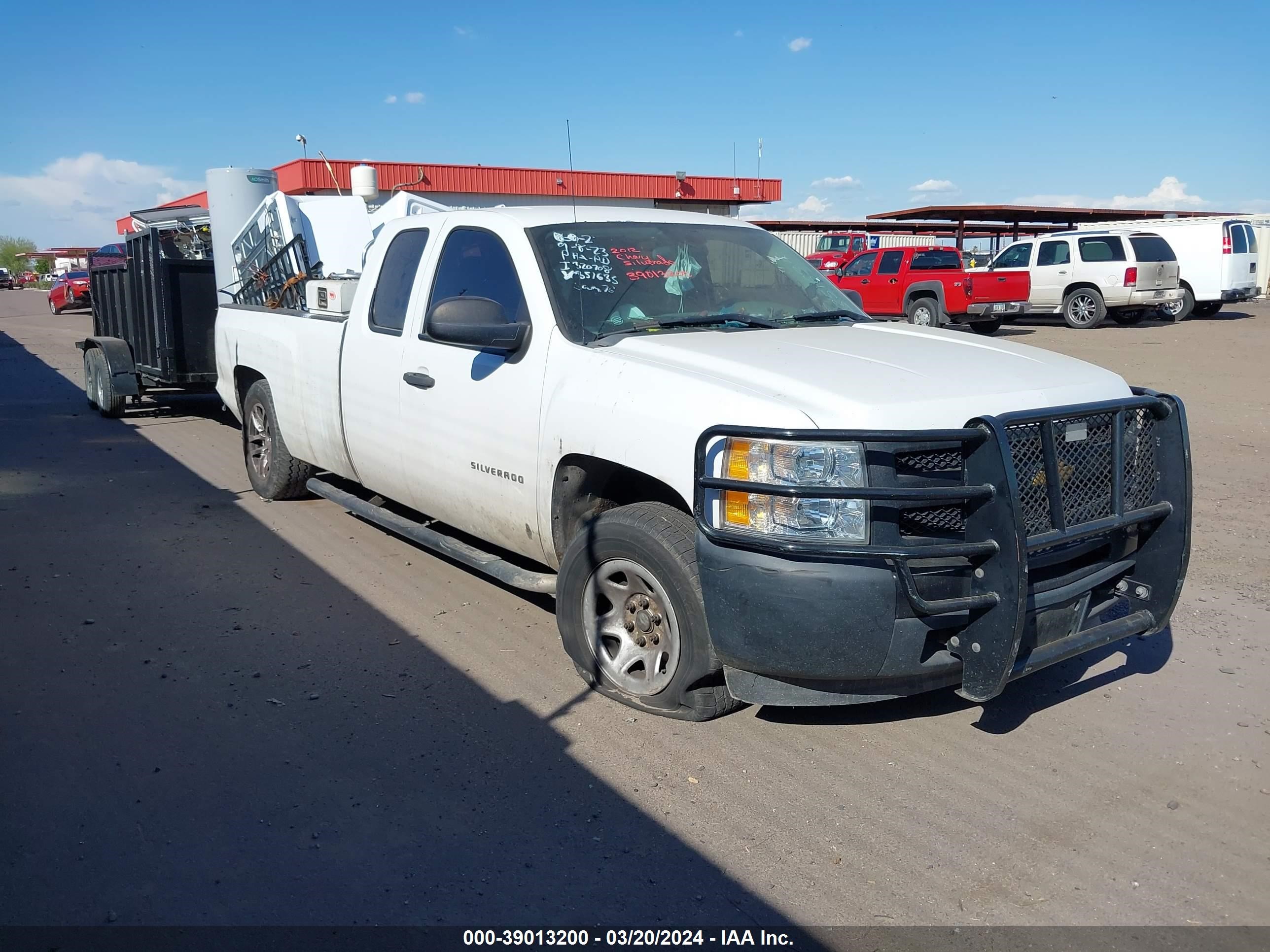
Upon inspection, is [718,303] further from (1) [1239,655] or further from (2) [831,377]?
(1) [1239,655]

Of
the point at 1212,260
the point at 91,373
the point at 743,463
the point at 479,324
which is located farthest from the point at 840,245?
the point at 743,463

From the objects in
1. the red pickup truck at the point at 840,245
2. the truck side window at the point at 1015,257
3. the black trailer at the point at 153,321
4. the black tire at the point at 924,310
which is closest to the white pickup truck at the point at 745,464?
the black trailer at the point at 153,321

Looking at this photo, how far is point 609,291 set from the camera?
15.1 feet

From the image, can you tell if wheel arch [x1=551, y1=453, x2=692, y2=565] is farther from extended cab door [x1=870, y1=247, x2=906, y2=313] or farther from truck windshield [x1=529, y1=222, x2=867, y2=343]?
extended cab door [x1=870, y1=247, x2=906, y2=313]

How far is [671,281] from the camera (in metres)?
4.79

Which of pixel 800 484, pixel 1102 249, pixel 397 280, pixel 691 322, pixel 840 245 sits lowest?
pixel 800 484

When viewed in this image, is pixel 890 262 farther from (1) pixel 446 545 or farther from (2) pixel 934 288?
(1) pixel 446 545

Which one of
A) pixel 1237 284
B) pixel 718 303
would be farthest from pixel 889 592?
pixel 1237 284

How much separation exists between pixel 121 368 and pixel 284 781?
8.99m

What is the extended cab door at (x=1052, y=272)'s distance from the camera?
2212 cm

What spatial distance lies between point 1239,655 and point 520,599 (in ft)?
11.4

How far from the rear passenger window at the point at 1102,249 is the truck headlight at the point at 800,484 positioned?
822 inches

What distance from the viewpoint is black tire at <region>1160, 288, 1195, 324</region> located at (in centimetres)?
2322

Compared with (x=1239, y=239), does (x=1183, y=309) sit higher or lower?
lower
